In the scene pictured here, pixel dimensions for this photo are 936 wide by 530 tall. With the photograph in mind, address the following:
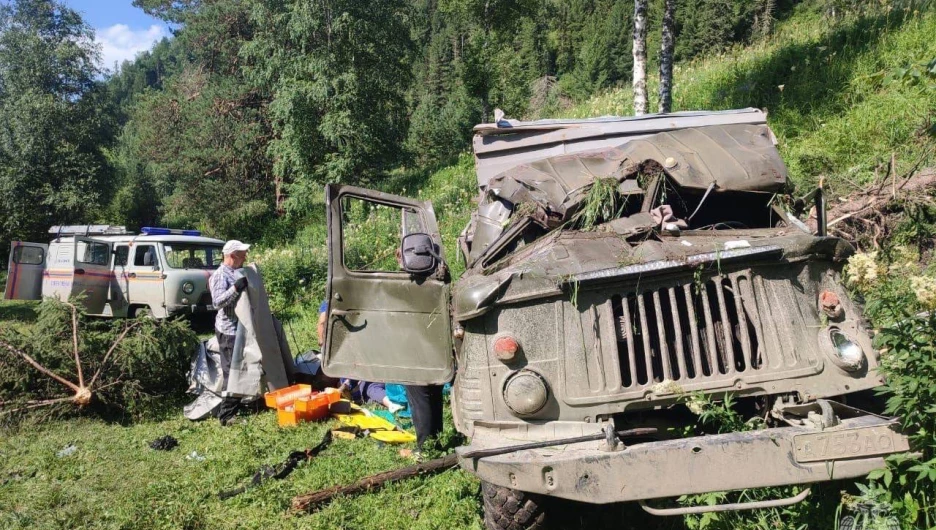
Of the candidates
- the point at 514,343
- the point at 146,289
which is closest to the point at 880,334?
the point at 514,343

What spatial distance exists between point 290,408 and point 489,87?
65.1 feet

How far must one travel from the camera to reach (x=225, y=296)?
20.0 ft

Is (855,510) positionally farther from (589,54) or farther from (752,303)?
(589,54)

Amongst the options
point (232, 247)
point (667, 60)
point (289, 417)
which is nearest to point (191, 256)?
point (232, 247)

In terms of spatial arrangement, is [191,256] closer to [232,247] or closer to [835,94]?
[232,247]

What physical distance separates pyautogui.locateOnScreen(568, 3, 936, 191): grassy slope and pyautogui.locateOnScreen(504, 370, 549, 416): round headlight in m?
4.65

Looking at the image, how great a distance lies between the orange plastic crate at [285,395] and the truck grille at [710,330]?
3924mm

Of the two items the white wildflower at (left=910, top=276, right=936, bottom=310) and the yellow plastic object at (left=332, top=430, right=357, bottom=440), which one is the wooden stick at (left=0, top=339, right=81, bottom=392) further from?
the white wildflower at (left=910, top=276, right=936, bottom=310)

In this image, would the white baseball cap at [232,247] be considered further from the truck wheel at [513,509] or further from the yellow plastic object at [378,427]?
the truck wheel at [513,509]

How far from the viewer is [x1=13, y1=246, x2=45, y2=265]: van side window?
1283 cm

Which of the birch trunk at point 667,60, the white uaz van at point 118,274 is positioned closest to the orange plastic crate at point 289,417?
the white uaz van at point 118,274

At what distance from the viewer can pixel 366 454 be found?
16.5 feet

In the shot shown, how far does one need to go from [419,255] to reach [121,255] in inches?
425

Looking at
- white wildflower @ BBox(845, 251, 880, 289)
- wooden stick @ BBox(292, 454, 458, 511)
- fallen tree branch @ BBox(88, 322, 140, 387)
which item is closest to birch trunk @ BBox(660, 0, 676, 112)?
wooden stick @ BBox(292, 454, 458, 511)
